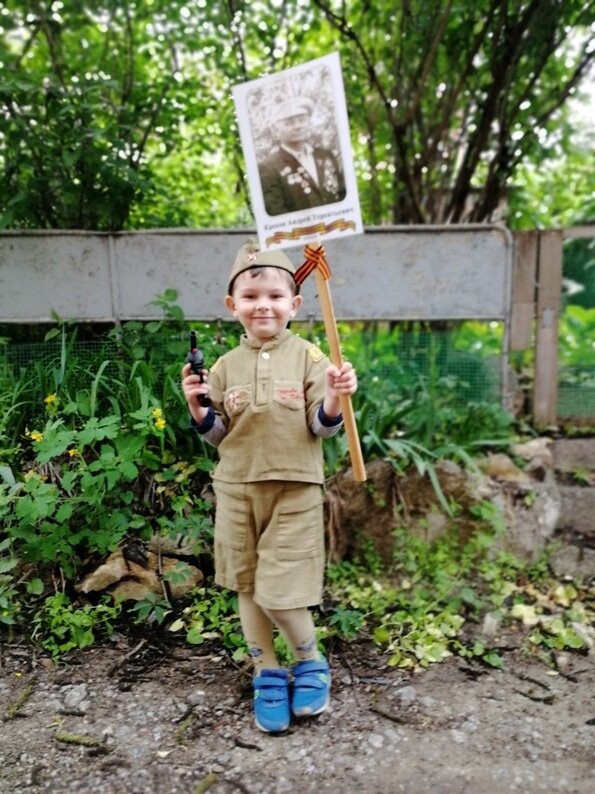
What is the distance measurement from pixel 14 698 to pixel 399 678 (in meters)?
1.56

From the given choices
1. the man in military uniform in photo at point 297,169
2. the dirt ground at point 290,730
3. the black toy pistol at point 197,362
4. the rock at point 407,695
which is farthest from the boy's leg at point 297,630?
the man in military uniform in photo at point 297,169

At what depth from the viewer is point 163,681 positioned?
2.73m

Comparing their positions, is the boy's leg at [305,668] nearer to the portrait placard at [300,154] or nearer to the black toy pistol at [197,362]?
the black toy pistol at [197,362]

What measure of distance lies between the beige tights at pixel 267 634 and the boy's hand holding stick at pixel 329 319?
633mm

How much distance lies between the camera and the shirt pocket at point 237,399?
2.39 metres

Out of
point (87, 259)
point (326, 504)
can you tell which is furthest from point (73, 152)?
point (326, 504)

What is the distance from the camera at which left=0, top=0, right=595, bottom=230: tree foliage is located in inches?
159

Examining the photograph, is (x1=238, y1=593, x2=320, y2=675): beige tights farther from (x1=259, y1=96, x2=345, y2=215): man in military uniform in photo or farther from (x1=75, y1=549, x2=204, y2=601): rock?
(x1=259, y1=96, x2=345, y2=215): man in military uniform in photo

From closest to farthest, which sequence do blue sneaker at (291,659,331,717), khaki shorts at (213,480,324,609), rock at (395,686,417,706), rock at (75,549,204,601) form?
1. khaki shorts at (213,480,324,609)
2. blue sneaker at (291,659,331,717)
3. rock at (395,686,417,706)
4. rock at (75,549,204,601)

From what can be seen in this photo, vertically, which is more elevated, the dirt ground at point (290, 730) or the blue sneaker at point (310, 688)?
the blue sneaker at point (310, 688)

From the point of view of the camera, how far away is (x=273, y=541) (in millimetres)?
2402

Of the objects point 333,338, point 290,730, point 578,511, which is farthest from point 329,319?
point 578,511

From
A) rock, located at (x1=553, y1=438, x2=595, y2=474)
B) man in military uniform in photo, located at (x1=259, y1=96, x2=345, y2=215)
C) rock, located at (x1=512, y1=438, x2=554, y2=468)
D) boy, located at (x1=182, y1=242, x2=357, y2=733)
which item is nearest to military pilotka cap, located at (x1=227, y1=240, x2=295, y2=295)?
boy, located at (x1=182, y1=242, x2=357, y2=733)

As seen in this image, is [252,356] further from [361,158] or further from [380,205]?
[361,158]
